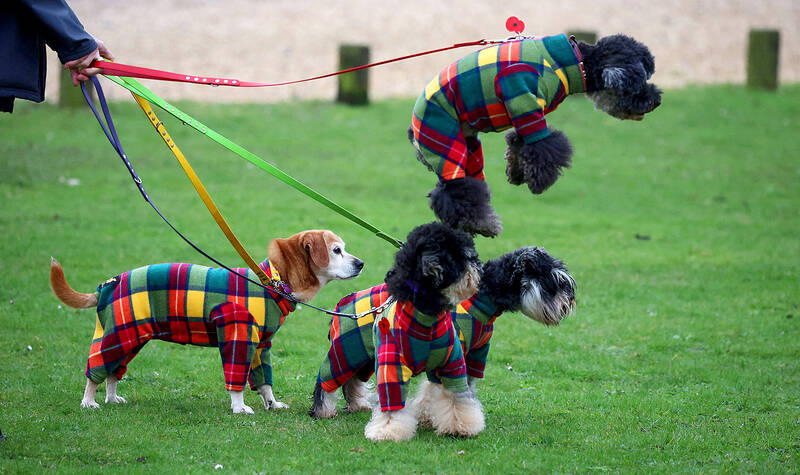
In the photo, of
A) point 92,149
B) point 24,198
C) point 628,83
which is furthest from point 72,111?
point 628,83

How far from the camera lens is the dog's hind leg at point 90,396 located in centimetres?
690

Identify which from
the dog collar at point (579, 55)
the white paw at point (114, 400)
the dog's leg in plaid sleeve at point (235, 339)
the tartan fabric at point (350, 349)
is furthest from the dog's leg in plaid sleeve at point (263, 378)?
the dog collar at point (579, 55)

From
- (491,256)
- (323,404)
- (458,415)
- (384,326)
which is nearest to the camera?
(384,326)

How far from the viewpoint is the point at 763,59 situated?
21.3m

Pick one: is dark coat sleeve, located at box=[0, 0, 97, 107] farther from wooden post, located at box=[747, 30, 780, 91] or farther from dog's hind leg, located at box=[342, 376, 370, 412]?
wooden post, located at box=[747, 30, 780, 91]

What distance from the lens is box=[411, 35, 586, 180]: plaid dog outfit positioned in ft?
16.5

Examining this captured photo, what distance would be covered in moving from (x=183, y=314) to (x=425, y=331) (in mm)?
2089

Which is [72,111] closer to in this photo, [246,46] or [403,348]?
[246,46]

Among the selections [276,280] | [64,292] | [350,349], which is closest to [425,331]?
[350,349]

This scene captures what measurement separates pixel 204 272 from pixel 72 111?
531 inches

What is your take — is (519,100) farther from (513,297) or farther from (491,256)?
(491,256)

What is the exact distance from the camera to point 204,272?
22.7 ft

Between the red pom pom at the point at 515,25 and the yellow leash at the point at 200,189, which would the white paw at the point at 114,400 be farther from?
the red pom pom at the point at 515,25

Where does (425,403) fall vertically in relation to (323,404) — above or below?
above
